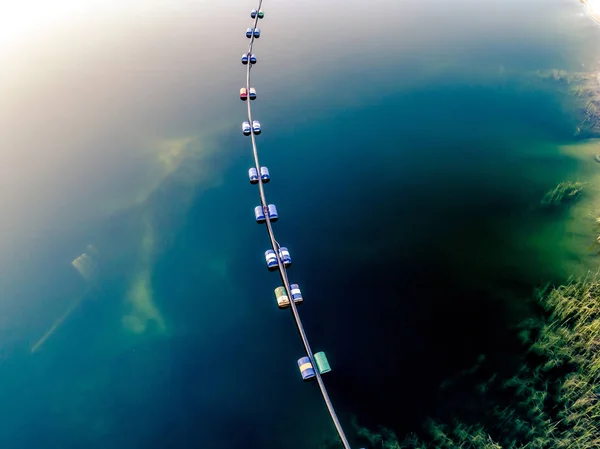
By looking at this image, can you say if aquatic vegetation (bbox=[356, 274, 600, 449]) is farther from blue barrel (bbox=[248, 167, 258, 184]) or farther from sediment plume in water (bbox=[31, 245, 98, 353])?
blue barrel (bbox=[248, 167, 258, 184])

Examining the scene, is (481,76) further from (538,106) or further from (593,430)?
(593,430)

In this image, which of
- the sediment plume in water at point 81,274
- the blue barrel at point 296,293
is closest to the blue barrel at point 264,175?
the blue barrel at point 296,293

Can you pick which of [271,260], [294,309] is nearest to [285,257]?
[271,260]

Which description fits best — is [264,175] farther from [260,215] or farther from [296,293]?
[296,293]

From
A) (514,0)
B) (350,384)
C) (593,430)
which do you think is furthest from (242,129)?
(514,0)

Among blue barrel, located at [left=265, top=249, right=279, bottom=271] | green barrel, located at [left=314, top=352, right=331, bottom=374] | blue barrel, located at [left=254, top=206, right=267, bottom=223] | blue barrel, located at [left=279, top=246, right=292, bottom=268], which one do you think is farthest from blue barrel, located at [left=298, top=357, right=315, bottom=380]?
blue barrel, located at [left=254, top=206, right=267, bottom=223]
